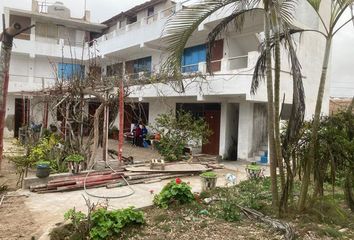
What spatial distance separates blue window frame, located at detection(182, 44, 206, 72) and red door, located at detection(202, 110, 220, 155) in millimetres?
2505

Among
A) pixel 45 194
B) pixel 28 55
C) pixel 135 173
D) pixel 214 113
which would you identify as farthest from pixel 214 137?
pixel 28 55

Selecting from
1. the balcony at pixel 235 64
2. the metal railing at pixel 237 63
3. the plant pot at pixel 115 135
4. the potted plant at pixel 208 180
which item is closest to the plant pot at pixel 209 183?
the potted plant at pixel 208 180

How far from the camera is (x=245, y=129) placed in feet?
48.3

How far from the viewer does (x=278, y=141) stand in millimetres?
5945

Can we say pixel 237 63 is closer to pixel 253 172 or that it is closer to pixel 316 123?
pixel 253 172

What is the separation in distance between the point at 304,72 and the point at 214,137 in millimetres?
5117

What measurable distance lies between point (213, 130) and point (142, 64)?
27.8 feet

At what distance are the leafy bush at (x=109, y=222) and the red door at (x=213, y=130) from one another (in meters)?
10.9

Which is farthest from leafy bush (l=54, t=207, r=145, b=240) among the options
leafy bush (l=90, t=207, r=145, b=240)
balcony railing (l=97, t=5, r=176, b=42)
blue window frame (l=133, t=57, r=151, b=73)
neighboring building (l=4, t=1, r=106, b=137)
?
neighboring building (l=4, t=1, r=106, b=137)

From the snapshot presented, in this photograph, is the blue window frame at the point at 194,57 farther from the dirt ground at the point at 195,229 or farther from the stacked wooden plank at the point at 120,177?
the dirt ground at the point at 195,229

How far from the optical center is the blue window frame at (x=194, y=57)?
57.2 ft

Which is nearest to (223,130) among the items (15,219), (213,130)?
(213,130)

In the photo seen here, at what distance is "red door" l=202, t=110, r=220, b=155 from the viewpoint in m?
16.3

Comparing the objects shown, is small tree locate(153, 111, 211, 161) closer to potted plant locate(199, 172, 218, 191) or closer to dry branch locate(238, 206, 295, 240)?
potted plant locate(199, 172, 218, 191)
